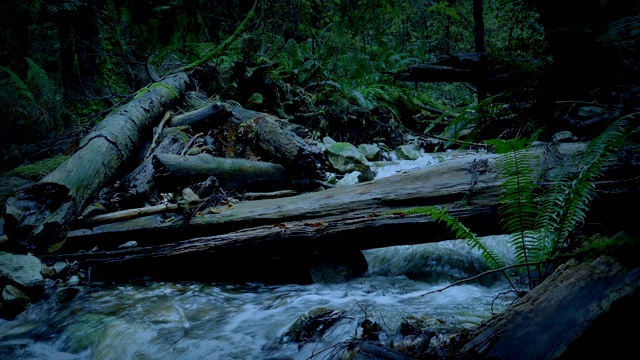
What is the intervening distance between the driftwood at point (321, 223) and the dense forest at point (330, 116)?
2 centimetres

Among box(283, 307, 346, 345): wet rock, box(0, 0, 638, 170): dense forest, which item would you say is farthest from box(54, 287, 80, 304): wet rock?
box(0, 0, 638, 170): dense forest

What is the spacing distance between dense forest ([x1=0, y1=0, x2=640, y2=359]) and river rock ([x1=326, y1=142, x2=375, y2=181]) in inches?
25.2

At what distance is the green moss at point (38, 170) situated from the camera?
5086 millimetres

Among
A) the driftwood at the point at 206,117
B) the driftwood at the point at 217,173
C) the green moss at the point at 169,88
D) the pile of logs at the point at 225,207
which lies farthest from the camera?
the green moss at the point at 169,88

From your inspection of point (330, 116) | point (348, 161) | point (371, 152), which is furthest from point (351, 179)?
point (330, 116)

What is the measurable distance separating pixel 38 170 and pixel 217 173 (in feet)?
9.57

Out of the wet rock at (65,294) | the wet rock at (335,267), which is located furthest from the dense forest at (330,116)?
the wet rock at (335,267)

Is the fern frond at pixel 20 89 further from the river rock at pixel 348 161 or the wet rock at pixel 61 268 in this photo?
the river rock at pixel 348 161

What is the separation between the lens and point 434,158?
7500mm

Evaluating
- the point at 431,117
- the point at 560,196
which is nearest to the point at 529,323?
the point at 560,196

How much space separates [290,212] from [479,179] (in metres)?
1.80

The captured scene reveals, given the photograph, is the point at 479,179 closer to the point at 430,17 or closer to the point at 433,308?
the point at 433,308

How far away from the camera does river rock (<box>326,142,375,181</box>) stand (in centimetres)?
620

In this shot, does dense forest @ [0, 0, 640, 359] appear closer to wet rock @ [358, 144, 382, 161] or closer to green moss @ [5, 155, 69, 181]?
green moss @ [5, 155, 69, 181]
